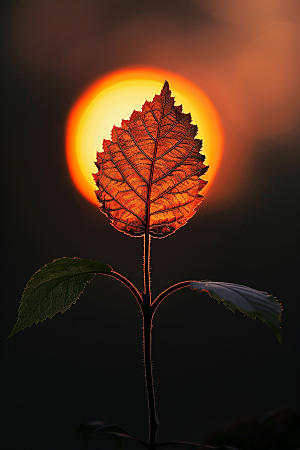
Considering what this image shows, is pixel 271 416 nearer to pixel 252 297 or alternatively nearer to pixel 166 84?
pixel 252 297

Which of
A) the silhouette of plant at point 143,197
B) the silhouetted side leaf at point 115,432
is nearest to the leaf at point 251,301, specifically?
the silhouette of plant at point 143,197

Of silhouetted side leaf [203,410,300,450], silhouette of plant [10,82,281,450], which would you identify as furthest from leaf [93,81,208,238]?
silhouetted side leaf [203,410,300,450]

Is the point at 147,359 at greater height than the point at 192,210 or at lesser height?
lesser

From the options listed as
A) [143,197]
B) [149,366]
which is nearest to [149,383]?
[149,366]

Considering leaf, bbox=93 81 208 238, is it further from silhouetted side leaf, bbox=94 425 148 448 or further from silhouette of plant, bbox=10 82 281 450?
silhouetted side leaf, bbox=94 425 148 448

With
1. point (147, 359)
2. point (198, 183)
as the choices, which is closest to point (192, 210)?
point (198, 183)

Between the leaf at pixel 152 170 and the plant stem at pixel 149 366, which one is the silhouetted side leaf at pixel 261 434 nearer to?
the plant stem at pixel 149 366
